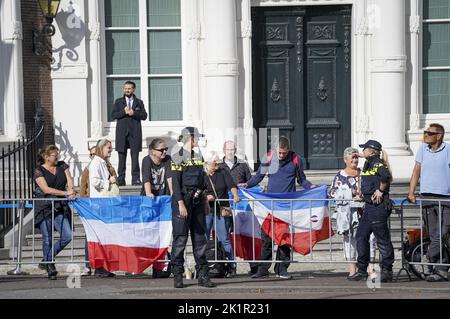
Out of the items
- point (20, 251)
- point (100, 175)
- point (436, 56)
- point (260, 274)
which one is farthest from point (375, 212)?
point (436, 56)

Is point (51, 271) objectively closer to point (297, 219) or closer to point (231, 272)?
point (231, 272)

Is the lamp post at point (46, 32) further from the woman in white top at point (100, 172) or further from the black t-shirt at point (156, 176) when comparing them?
the black t-shirt at point (156, 176)

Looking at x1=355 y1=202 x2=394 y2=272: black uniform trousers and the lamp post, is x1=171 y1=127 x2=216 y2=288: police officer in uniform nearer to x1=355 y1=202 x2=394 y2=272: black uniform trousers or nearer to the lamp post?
x1=355 y1=202 x2=394 y2=272: black uniform trousers

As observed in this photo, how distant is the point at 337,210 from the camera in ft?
46.5

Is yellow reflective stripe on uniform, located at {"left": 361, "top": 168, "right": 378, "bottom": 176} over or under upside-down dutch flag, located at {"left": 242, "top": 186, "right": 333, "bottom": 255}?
over

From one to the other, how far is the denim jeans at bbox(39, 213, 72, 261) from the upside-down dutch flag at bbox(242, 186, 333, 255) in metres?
2.56

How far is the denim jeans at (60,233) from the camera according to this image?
1461cm

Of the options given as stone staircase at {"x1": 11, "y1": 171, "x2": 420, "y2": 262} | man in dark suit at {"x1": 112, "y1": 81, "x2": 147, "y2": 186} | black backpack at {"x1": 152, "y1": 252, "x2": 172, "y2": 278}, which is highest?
man in dark suit at {"x1": 112, "y1": 81, "x2": 147, "y2": 186}

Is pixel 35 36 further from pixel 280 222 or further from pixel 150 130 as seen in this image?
pixel 280 222

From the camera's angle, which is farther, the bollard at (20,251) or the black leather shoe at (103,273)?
the black leather shoe at (103,273)

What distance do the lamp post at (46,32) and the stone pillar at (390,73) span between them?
572 centimetres

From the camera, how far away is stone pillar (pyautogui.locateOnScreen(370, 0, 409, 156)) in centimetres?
1950

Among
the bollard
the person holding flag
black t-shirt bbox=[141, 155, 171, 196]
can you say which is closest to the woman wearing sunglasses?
black t-shirt bbox=[141, 155, 171, 196]

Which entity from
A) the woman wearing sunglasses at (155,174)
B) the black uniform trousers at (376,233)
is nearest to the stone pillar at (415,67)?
the black uniform trousers at (376,233)
